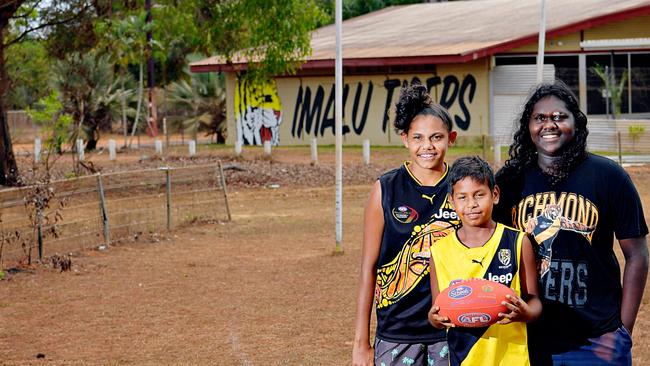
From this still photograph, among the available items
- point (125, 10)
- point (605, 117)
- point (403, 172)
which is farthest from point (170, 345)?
point (605, 117)

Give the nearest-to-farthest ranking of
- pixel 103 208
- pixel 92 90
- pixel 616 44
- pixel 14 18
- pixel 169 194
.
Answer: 1. pixel 103 208
2. pixel 169 194
3. pixel 14 18
4. pixel 616 44
5. pixel 92 90

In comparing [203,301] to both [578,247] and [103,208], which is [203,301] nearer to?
[103,208]

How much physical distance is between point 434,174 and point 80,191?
1072 cm

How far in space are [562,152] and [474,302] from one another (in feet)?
2.51

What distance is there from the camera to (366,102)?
117 feet

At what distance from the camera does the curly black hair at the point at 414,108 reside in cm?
468

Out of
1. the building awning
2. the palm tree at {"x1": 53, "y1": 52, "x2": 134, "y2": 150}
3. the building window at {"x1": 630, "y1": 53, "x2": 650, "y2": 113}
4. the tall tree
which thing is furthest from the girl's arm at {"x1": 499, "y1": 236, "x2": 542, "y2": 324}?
the palm tree at {"x1": 53, "y1": 52, "x2": 134, "y2": 150}

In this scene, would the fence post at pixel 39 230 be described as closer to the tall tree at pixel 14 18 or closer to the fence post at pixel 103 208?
the fence post at pixel 103 208

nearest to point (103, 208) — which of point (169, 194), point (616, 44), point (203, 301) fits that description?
point (169, 194)

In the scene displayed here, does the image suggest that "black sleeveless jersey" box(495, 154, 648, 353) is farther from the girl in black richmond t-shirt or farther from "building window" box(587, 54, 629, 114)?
"building window" box(587, 54, 629, 114)

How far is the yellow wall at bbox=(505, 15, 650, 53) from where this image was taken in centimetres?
3253

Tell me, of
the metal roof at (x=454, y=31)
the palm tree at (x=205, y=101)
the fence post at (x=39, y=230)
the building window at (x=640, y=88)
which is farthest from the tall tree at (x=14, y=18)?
the building window at (x=640, y=88)

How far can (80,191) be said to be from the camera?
1467cm

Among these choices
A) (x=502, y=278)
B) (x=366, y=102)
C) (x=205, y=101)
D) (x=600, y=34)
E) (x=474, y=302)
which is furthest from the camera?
(x=205, y=101)
